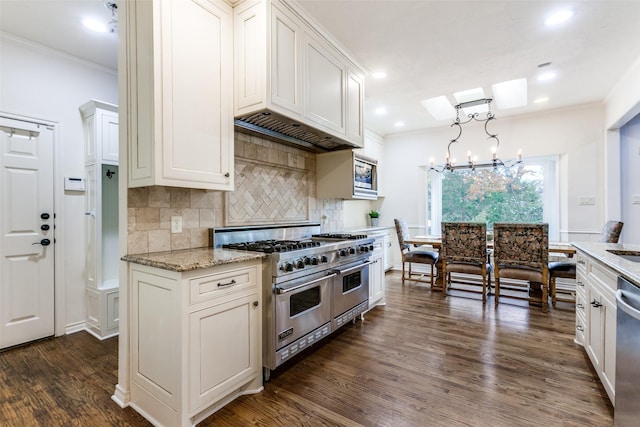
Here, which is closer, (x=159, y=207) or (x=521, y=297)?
(x=159, y=207)

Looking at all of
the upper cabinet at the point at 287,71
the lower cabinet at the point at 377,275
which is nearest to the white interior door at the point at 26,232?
the upper cabinet at the point at 287,71

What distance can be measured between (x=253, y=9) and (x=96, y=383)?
9.30 ft

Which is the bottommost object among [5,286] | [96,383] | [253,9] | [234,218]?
[96,383]

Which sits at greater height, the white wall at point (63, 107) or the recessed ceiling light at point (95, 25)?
the recessed ceiling light at point (95, 25)

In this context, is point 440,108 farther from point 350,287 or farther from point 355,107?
point 350,287

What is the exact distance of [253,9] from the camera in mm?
2105

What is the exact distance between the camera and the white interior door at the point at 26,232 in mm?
2576

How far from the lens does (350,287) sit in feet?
9.50

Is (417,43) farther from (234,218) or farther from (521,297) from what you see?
(521,297)

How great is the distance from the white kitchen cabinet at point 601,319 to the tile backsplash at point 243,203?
249cm

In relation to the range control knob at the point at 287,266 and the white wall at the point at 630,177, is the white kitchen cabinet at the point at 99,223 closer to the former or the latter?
the range control knob at the point at 287,266

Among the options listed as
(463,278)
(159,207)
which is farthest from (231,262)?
(463,278)

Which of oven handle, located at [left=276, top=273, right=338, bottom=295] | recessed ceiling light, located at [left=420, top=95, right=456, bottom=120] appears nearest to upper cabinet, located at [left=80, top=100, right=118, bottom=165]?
oven handle, located at [left=276, top=273, right=338, bottom=295]

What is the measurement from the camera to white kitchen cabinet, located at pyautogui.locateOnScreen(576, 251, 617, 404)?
1.70 m
